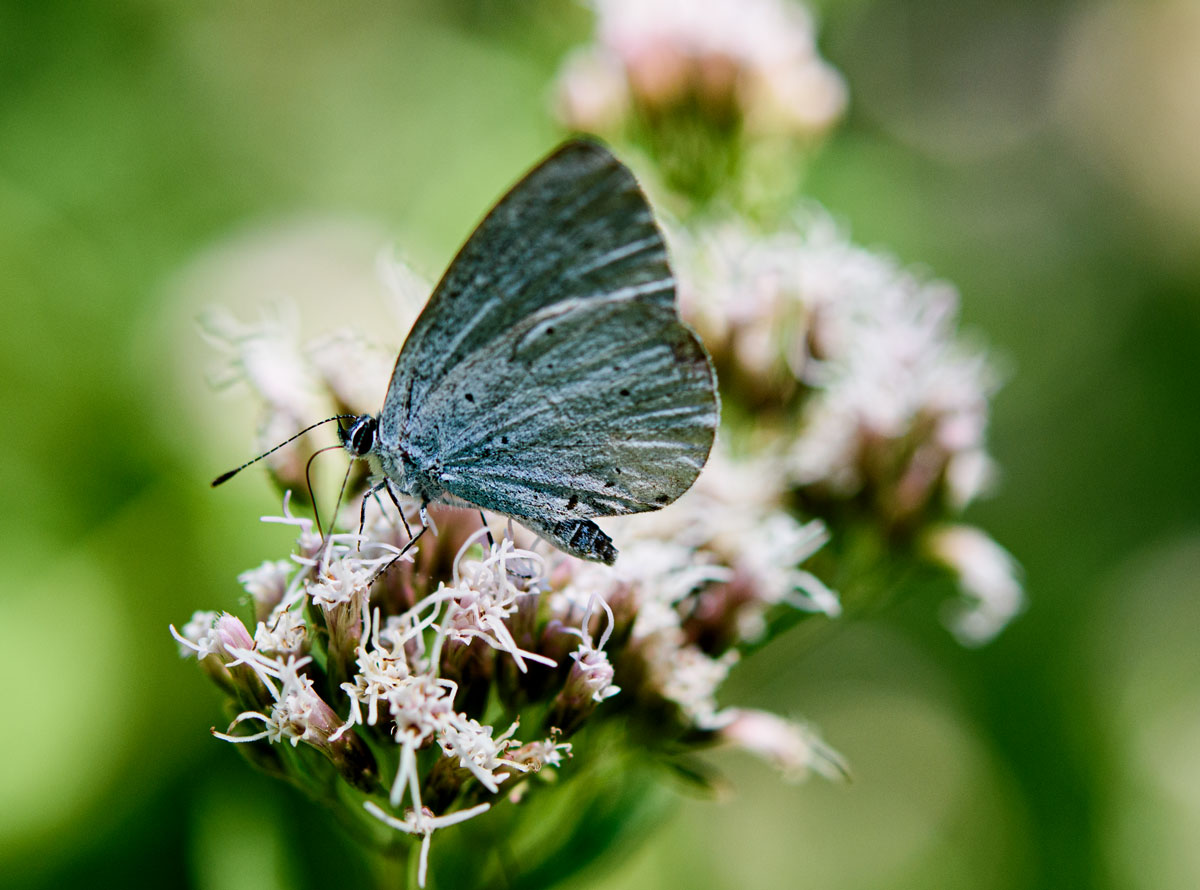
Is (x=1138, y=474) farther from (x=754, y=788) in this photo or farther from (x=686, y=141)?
(x=686, y=141)

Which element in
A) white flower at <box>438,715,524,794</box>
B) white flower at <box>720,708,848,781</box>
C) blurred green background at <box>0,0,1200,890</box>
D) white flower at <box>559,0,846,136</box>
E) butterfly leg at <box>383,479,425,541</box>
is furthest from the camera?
white flower at <box>559,0,846,136</box>

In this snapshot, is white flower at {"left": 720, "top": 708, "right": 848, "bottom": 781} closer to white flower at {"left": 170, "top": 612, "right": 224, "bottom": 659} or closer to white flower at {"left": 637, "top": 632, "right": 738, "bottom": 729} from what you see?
white flower at {"left": 637, "top": 632, "right": 738, "bottom": 729}

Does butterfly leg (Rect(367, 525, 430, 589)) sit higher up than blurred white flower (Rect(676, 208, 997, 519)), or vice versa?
butterfly leg (Rect(367, 525, 430, 589))

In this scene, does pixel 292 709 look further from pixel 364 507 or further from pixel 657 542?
pixel 657 542

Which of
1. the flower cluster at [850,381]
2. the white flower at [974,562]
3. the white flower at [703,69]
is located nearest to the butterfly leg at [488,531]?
the flower cluster at [850,381]

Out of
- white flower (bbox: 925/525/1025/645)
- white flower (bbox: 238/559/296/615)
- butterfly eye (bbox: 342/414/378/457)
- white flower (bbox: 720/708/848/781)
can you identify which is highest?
butterfly eye (bbox: 342/414/378/457)

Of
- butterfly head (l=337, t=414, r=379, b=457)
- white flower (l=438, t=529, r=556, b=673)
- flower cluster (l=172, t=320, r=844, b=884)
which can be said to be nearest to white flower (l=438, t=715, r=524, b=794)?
flower cluster (l=172, t=320, r=844, b=884)

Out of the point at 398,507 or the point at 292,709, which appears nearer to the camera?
the point at 292,709

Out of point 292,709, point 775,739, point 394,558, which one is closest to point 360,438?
point 394,558

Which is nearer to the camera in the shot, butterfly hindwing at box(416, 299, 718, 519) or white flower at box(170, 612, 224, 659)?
white flower at box(170, 612, 224, 659)
